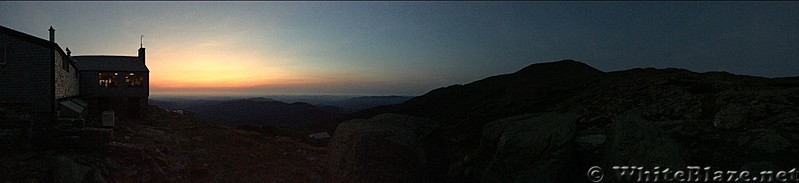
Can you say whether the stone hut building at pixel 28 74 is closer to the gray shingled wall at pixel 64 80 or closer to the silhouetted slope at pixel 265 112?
the gray shingled wall at pixel 64 80

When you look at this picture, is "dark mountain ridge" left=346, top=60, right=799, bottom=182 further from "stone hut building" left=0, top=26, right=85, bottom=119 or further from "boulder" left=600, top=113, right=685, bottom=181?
"stone hut building" left=0, top=26, right=85, bottom=119

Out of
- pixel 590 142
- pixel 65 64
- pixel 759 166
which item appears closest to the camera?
pixel 759 166

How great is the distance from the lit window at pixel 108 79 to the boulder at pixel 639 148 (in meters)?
34.8

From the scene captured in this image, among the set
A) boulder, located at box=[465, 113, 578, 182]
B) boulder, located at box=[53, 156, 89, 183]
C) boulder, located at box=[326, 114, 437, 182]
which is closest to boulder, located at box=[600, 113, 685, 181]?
boulder, located at box=[465, 113, 578, 182]

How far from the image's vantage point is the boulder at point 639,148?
8141 mm

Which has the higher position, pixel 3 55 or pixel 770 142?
pixel 3 55

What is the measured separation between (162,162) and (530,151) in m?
15.9

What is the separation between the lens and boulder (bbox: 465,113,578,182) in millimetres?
9797

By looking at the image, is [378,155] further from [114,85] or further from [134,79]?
[134,79]

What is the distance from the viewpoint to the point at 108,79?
30703mm

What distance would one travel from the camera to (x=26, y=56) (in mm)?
19344

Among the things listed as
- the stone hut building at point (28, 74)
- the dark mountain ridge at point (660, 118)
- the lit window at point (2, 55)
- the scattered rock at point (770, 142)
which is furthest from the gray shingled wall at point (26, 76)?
the scattered rock at point (770, 142)

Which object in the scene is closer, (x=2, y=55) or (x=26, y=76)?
(x=2, y=55)

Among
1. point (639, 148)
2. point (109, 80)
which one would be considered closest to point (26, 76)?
point (109, 80)
